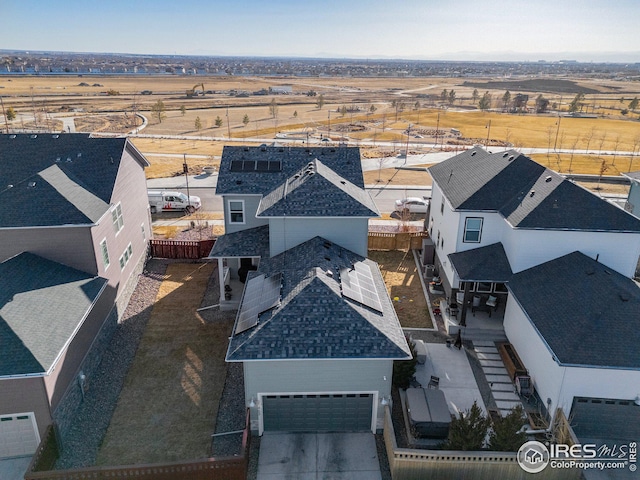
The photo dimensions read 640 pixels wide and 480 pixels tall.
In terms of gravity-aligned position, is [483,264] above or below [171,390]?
above

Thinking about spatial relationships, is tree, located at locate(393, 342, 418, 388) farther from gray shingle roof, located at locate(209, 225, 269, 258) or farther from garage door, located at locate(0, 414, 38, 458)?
garage door, located at locate(0, 414, 38, 458)

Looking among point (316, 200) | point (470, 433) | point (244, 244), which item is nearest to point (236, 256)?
point (244, 244)

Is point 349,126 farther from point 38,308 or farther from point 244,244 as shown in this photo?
point 38,308

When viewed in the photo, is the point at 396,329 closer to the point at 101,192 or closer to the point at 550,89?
the point at 101,192

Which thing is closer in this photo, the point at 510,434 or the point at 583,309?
the point at 510,434

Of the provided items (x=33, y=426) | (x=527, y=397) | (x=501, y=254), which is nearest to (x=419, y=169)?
(x=501, y=254)

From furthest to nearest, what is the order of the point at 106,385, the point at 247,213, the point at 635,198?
the point at 635,198 → the point at 247,213 → the point at 106,385

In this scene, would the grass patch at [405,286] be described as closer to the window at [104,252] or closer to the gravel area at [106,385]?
the gravel area at [106,385]

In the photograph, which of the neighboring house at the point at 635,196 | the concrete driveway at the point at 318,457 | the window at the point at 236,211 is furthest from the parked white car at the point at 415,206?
the concrete driveway at the point at 318,457
